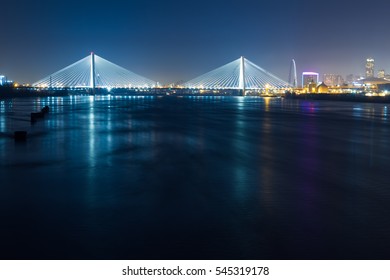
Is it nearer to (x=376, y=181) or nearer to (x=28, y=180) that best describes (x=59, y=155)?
(x=28, y=180)

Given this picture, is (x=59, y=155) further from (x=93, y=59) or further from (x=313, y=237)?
(x=93, y=59)

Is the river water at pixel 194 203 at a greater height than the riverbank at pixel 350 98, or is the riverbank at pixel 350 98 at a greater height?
the riverbank at pixel 350 98

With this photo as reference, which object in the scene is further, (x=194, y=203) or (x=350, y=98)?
(x=350, y=98)

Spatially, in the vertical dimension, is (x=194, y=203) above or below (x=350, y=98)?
below

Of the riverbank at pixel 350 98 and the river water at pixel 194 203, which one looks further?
the riverbank at pixel 350 98

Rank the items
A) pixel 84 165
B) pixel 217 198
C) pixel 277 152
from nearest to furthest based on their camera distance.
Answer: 1. pixel 217 198
2. pixel 84 165
3. pixel 277 152

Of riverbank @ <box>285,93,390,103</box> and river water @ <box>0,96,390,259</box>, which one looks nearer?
river water @ <box>0,96,390,259</box>

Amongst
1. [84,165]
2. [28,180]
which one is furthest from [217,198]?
[84,165]

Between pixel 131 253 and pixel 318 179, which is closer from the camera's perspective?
pixel 131 253

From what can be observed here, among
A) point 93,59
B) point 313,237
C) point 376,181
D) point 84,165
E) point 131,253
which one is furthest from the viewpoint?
point 93,59

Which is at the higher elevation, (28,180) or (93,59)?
(93,59)

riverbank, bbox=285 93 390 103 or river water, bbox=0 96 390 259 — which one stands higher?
riverbank, bbox=285 93 390 103
